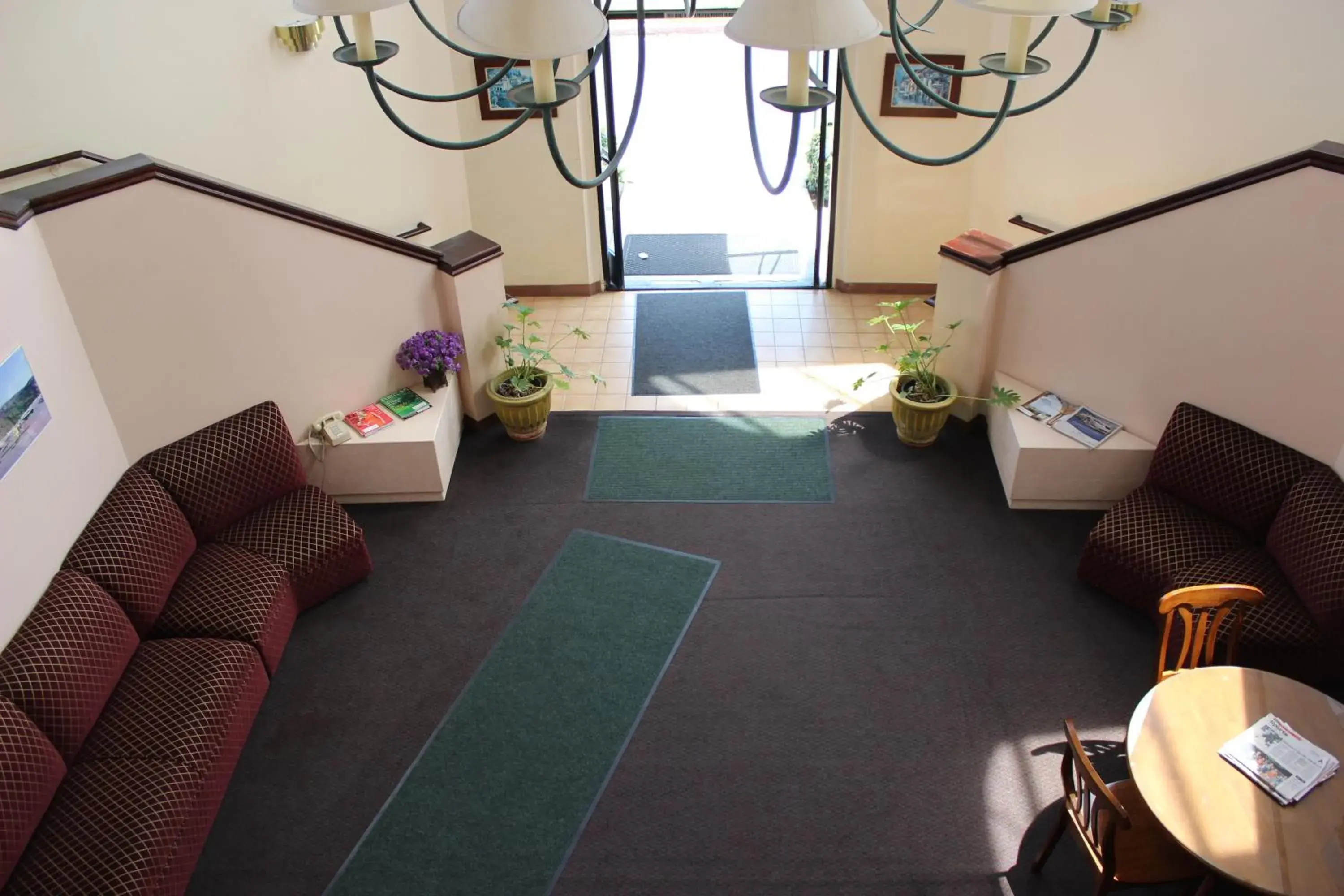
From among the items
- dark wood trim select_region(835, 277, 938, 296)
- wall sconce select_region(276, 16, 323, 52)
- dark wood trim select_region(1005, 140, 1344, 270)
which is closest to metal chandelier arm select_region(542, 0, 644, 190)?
dark wood trim select_region(1005, 140, 1344, 270)

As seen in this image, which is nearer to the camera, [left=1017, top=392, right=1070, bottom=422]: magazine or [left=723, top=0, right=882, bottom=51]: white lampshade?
[left=723, top=0, right=882, bottom=51]: white lampshade

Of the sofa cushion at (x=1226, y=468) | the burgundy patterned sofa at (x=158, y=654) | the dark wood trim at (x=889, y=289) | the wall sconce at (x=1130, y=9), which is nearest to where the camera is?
the burgundy patterned sofa at (x=158, y=654)

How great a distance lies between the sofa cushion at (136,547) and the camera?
4492mm

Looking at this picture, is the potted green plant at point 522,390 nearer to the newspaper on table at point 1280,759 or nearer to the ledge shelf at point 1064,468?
the ledge shelf at point 1064,468

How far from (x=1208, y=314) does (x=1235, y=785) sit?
266 centimetres

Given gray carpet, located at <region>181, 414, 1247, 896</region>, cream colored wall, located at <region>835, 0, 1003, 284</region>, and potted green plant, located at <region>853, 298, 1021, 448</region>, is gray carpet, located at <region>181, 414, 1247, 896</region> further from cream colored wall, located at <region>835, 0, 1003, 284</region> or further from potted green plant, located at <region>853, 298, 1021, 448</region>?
cream colored wall, located at <region>835, 0, 1003, 284</region>

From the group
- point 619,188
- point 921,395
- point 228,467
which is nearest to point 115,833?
point 228,467

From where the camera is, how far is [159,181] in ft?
15.3

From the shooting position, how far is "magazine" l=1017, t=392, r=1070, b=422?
595cm

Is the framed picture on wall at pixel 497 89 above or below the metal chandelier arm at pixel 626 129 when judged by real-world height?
below

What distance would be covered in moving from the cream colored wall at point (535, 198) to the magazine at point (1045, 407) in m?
4.22

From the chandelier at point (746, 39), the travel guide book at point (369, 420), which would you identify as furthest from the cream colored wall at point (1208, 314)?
the travel guide book at point (369, 420)

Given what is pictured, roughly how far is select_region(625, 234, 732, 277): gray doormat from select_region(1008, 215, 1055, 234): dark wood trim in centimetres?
287

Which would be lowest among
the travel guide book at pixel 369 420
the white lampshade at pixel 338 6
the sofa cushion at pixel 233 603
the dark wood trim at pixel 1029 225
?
the sofa cushion at pixel 233 603
